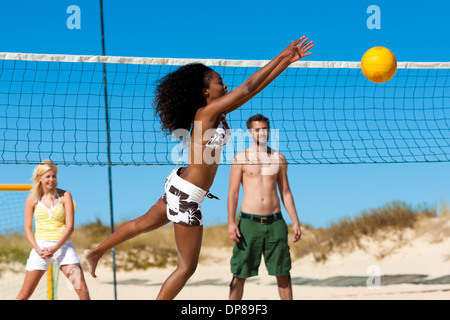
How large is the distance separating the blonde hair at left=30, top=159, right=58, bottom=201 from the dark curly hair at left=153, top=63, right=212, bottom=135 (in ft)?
6.40

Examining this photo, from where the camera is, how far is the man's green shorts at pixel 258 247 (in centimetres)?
580

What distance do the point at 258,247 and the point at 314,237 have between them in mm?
8518

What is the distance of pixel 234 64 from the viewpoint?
645 centimetres

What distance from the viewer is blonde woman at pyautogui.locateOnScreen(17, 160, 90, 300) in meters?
5.73

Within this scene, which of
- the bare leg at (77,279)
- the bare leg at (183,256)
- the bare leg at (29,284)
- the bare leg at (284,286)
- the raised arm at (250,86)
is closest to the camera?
the raised arm at (250,86)

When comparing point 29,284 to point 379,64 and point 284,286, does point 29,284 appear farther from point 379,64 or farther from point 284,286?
point 379,64

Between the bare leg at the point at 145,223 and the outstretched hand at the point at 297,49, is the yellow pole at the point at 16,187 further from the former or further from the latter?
the outstretched hand at the point at 297,49

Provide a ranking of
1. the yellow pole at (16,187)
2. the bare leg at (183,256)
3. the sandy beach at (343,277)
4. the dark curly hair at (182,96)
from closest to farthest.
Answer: the bare leg at (183,256), the dark curly hair at (182,96), the yellow pole at (16,187), the sandy beach at (343,277)

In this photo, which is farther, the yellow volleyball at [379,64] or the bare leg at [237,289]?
the bare leg at [237,289]

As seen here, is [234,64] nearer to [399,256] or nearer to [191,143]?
[191,143]

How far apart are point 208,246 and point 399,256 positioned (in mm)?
4306

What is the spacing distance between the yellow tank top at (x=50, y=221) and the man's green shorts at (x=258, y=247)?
168cm

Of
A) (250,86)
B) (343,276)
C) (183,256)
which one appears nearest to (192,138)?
(250,86)

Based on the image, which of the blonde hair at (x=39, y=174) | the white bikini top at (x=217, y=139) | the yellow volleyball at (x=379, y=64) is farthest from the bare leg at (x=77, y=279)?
the yellow volleyball at (x=379, y=64)
